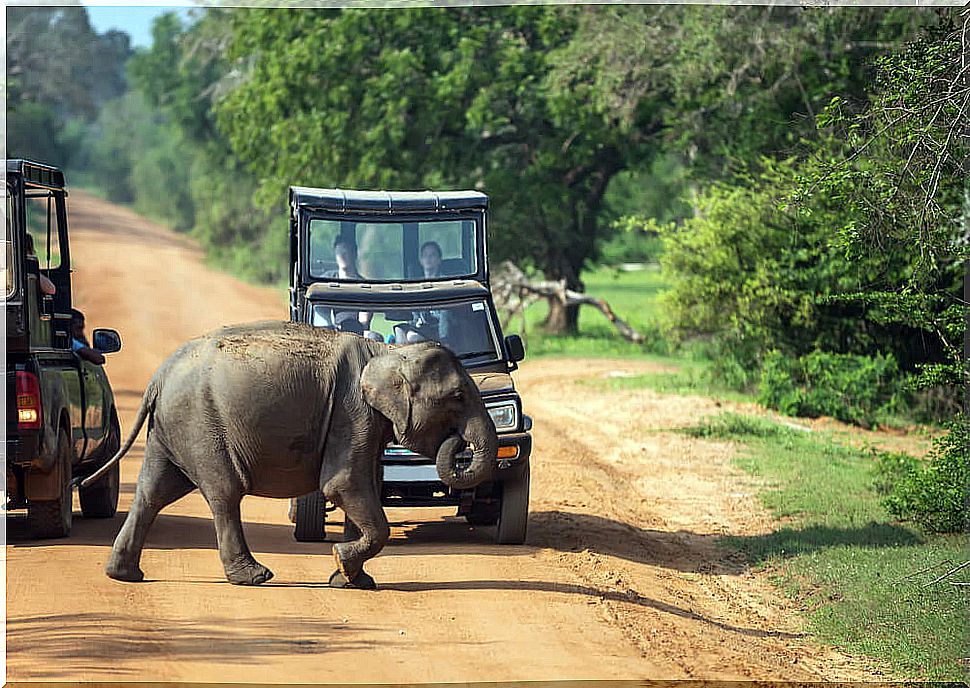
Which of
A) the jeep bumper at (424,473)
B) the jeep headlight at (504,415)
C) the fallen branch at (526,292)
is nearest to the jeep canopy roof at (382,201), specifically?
the jeep headlight at (504,415)

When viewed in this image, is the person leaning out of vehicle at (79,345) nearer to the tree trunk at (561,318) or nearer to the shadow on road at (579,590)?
the shadow on road at (579,590)

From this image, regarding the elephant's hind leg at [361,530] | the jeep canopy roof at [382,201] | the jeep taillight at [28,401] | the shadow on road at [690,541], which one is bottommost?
the shadow on road at [690,541]

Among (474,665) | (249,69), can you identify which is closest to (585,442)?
(474,665)

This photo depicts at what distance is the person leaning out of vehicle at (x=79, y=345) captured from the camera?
1080 centimetres

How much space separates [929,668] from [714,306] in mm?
12435

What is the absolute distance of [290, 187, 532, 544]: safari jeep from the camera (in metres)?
10.1

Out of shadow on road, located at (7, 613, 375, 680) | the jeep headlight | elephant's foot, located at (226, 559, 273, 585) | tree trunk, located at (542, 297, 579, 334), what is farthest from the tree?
shadow on road, located at (7, 613, 375, 680)

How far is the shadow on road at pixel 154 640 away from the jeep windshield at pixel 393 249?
4585mm

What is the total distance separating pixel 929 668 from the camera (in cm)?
778

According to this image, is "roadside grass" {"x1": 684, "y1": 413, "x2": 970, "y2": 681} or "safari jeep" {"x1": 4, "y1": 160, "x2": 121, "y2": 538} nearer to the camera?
"roadside grass" {"x1": 684, "y1": 413, "x2": 970, "y2": 681}

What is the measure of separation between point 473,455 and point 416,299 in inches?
112

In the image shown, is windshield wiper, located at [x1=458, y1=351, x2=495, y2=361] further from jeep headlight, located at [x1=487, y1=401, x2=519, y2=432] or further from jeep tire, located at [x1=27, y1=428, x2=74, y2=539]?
jeep tire, located at [x1=27, y1=428, x2=74, y2=539]

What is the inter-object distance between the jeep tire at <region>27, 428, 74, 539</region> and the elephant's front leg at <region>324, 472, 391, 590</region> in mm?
2153

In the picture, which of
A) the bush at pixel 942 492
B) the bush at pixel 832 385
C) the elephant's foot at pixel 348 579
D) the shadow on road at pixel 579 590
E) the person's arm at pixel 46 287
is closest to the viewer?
the elephant's foot at pixel 348 579
